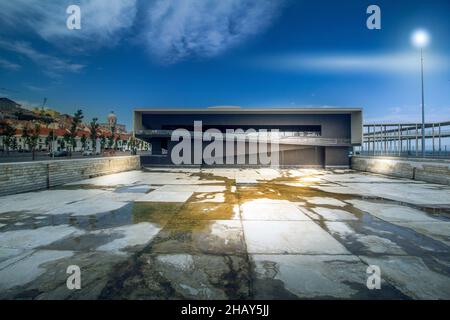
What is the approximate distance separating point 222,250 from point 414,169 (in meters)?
19.8

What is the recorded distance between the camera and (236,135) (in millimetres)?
28969

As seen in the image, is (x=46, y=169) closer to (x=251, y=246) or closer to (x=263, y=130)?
(x=251, y=246)

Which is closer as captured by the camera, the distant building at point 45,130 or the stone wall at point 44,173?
the stone wall at point 44,173

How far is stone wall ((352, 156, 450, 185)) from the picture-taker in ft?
48.2

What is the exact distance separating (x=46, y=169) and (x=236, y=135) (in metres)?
20.6

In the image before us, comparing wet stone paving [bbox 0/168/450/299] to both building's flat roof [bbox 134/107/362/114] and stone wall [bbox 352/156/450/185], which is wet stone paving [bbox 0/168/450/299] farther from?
building's flat roof [bbox 134/107/362/114]

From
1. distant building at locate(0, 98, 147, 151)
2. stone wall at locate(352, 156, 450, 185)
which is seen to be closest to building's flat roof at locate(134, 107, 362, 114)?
stone wall at locate(352, 156, 450, 185)

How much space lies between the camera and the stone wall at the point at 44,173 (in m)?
10.3

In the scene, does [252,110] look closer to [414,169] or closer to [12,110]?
[414,169]

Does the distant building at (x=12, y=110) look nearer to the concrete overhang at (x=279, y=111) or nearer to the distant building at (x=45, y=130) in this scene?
the distant building at (x=45, y=130)

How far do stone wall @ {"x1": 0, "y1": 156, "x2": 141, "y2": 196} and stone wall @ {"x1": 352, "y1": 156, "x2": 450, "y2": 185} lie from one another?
81.0 feet

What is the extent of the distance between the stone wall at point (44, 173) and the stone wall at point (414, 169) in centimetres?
2469

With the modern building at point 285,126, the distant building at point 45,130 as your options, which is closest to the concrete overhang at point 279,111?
the modern building at point 285,126

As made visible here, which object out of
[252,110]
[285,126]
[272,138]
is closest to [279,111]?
[285,126]
